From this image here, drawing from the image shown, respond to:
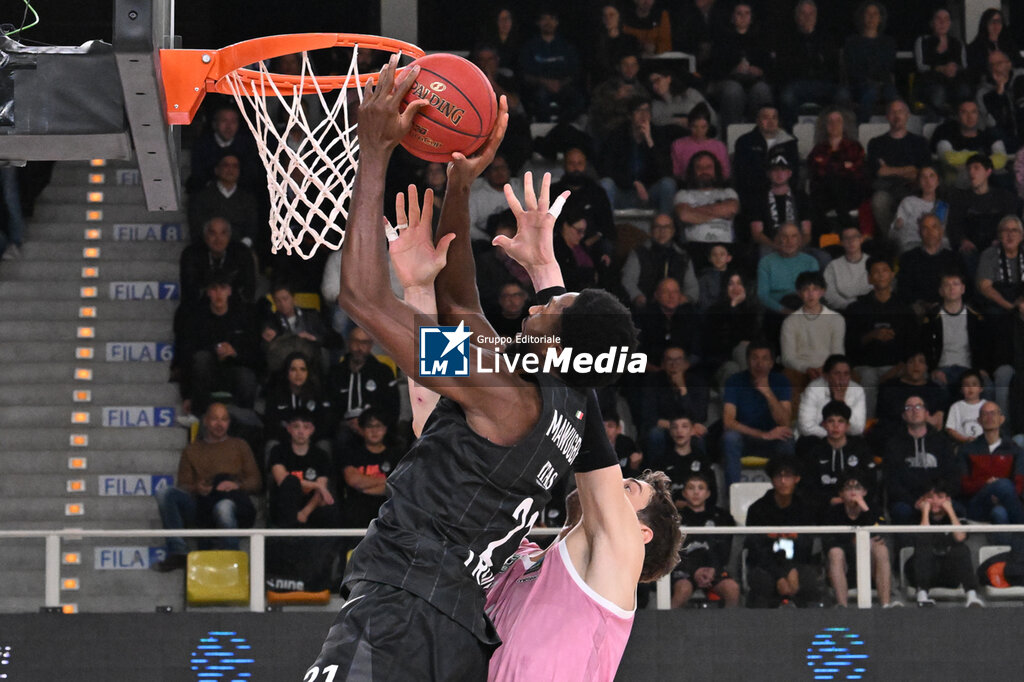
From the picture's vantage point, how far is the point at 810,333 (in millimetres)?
8664

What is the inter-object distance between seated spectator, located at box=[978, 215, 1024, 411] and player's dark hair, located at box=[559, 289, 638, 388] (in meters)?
5.94

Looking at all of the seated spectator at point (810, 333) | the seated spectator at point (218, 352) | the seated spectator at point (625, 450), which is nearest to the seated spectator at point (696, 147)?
the seated spectator at point (810, 333)

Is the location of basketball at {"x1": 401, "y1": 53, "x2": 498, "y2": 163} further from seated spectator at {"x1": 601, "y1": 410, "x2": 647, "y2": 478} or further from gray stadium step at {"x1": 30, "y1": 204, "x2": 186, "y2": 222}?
gray stadium step at {"x1": 30, "y1": 204, "x2": 186, "y2": 222}

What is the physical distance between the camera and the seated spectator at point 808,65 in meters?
10.5

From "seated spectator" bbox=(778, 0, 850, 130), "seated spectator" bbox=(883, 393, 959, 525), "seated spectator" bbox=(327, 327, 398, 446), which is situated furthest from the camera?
"seated spectator" bbox=(778, 0, 850, 130)

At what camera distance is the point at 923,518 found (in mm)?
7562

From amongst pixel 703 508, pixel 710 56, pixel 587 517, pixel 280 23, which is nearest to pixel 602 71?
pixel 710 56

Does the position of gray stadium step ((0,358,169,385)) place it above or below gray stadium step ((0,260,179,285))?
below

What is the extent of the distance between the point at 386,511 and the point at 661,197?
21.5ft

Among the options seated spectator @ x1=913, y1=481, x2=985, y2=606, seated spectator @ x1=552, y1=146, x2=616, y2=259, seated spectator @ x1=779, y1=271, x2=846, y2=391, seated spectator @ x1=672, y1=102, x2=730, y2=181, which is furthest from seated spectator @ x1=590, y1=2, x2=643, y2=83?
seated spectator @ x1=913, y1=481, x2=985, y2=606

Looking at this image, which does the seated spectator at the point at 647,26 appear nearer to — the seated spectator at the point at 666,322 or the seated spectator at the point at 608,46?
the seated spectator at the point at 608,46

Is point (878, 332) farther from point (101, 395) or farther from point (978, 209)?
point (101, 395)

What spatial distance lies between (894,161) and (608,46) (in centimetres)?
231

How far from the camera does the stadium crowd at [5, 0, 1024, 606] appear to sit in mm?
7551
